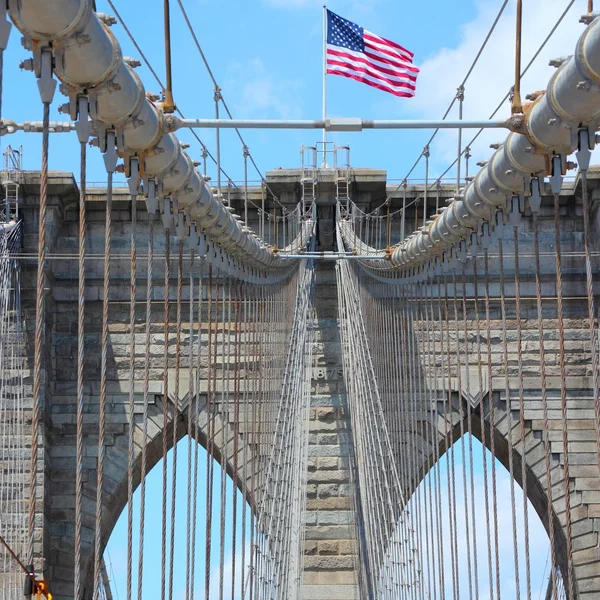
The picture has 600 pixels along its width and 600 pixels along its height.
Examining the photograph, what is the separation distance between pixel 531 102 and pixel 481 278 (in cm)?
1056

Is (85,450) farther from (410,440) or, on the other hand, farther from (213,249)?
(213,249)

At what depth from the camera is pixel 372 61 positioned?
15.9 m

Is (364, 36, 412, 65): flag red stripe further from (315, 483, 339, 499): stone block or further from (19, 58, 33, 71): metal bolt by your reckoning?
(19, 58, 33, 71): metal bolt

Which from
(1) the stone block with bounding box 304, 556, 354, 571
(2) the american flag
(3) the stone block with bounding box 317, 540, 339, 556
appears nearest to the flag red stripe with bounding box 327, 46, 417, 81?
(2) the american flag

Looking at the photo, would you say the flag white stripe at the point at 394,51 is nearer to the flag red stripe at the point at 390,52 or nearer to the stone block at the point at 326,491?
the flag red stripe at the point at 390,52

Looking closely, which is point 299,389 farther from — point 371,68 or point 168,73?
point 168,73

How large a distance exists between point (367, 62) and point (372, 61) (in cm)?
7

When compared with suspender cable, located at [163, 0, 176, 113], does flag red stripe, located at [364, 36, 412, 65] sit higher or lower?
higher

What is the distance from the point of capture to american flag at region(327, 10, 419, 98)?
15633mm

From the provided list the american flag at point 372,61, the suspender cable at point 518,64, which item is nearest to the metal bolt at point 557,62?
the suspender cable at point 518,64

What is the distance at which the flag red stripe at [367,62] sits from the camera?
15677 millimetres

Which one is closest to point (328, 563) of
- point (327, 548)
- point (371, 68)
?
point (327, 548)

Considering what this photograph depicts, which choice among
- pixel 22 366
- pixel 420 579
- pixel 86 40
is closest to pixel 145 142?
pixel 86 40

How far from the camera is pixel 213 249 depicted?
11.1 metres
